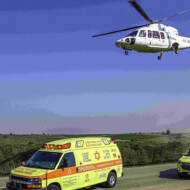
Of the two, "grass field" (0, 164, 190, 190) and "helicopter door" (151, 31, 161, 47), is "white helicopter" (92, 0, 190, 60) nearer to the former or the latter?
"helicopter door" (151, 31, 161, 47)

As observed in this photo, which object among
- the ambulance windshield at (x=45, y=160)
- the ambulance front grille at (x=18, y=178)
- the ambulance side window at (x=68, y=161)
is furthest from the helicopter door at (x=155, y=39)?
the ambulance front grille at (x=18, y=178)

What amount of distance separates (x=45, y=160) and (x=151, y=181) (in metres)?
6.21

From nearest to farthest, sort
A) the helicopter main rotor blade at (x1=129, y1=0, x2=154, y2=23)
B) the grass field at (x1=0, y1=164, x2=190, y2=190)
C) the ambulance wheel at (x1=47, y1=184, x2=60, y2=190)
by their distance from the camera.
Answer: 1. the ambulance wheel at (x1=47, y1=184, x2=60, y2=190)
2. the grass field at (x1=0, y1=164, x2=190, y2=190)
3. the helicopter main rotor blade at (x1=129, y1=0, x2=154, y2=23)

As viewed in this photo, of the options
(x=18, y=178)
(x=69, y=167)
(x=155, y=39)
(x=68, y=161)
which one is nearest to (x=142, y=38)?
(x=155, y=39)

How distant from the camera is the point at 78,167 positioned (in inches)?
468

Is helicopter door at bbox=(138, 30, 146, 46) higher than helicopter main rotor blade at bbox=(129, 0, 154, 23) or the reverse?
the reverse

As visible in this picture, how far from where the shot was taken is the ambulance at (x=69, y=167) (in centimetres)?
1078

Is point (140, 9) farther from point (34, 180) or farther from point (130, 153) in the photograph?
point (34, 180)

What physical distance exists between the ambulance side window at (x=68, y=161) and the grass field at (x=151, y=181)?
2.56m

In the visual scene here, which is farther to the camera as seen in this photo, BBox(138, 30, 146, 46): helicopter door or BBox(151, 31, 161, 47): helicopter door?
BBox(151, 31, 161, 47): helicopter door

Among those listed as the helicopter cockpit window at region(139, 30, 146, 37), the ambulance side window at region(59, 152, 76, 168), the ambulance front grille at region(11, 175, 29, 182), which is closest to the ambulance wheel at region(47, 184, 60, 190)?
the ambulance side window at region(59, 152, 76, 168)

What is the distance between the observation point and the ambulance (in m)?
10.8

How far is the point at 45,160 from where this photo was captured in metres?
11.7

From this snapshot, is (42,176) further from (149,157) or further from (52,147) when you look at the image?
(149,157)
